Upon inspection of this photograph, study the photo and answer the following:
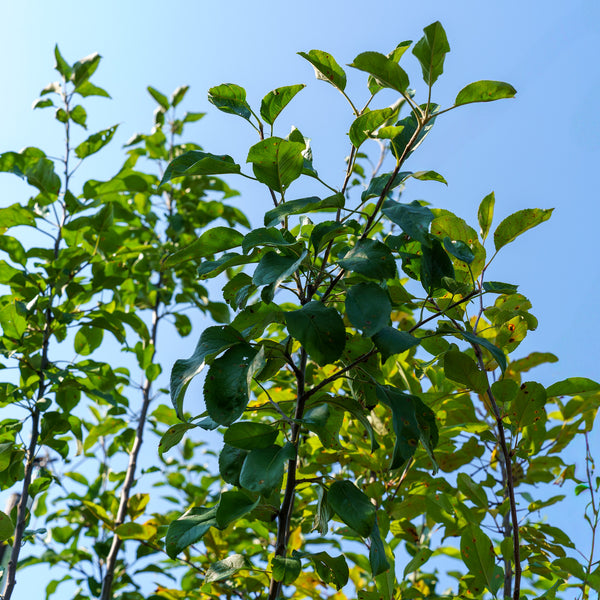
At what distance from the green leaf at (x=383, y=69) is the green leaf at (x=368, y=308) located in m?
0.35

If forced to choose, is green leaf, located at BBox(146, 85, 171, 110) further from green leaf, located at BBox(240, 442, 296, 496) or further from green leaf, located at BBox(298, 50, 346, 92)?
green leaf, located at BBox(240, 442, 296, 496)

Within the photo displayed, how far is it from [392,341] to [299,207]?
10.8 inches

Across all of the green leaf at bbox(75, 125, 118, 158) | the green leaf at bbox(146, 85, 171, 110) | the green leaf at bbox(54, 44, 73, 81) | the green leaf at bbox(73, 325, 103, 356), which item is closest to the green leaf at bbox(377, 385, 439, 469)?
the green leaf at bbox(73, 325, 103, 356)

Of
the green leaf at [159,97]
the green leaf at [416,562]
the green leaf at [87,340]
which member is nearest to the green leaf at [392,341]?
the green leaf at [416,562]

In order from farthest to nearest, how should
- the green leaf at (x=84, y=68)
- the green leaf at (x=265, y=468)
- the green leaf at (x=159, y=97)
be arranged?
the green leaf at (x=159, y=97), the green leaf at (x=84, y=68), the green leaf at (x=265, y=468)

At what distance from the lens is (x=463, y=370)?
125cm

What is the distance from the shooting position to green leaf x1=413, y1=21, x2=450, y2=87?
97 centimetres

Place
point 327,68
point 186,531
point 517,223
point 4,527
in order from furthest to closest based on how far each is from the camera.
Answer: point 4,527 < point 517,223 < point 327,68 < point 186,531

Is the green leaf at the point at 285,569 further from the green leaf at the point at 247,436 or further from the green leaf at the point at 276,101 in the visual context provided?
the green leaf at the point at 276,101

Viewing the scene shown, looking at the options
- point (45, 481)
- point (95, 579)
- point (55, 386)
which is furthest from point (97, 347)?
point (95, 579)

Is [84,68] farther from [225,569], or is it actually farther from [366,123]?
[225,569]

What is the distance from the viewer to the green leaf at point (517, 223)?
1259 millimetres

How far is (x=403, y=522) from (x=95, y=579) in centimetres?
149

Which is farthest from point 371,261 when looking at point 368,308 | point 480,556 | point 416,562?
point 416,562
